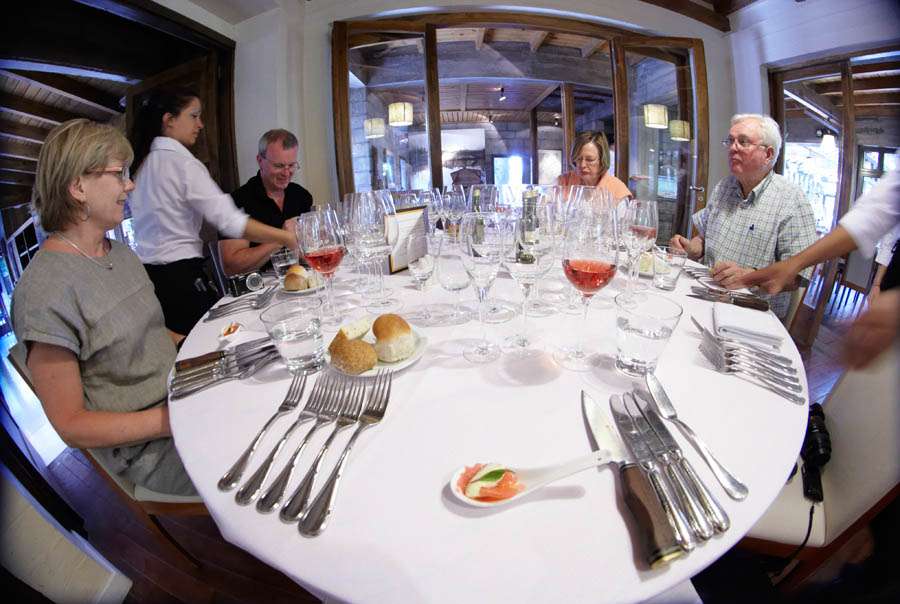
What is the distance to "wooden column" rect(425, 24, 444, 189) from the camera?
11.4 feet

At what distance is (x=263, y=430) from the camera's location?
557 millimetres

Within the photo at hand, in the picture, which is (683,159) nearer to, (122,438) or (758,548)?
(758,548)

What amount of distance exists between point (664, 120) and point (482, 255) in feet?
16.1

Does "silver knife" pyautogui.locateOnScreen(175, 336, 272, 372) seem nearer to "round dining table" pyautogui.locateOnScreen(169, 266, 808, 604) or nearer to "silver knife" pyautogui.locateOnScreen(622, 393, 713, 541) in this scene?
"round dining table" pyautogui.locateOnScreen(169, 266, 808, 604)

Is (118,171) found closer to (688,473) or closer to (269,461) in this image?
(269,461)

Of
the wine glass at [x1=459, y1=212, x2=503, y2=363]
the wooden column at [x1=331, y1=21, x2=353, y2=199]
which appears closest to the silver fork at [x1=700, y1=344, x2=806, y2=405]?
the wine glass at [x1=459, y1=212, x2=503, y2=363]

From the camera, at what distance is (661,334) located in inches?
26.4

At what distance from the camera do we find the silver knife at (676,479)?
38 centimetres

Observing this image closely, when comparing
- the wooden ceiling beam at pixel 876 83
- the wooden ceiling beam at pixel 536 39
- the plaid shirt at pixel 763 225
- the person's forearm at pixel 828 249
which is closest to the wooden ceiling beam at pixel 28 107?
the person's forearm at pixel 828 249

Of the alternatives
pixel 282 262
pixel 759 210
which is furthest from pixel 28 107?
pixel 759 210

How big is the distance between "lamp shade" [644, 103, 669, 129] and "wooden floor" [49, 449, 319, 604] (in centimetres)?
543

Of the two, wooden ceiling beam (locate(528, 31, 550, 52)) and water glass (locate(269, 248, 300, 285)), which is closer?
water glass (locate(269, 248, 300, 285))

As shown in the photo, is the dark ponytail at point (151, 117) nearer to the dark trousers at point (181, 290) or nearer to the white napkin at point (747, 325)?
the dark trousers at point (181, 290)

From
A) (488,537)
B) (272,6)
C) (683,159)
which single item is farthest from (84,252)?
(683,159)
